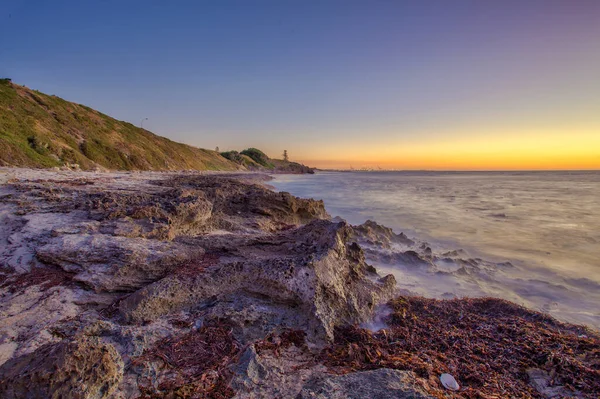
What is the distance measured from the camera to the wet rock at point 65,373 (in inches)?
75.9

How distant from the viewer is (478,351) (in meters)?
3.04

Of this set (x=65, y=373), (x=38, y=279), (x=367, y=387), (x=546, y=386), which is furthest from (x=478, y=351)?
(x=38, y=279)

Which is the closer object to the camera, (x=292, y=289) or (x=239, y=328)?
(x=239, y=328)

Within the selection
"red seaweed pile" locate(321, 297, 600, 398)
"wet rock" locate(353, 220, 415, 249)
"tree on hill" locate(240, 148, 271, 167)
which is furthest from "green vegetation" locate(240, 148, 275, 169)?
"red seaweed pile" locate(321, 297, 600, 398)

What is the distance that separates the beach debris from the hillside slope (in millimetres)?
21774

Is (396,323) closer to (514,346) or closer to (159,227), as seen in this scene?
(514,346)

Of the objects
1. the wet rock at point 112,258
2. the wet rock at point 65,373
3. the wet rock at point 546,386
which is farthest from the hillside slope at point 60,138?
the wet rock at point 546,386

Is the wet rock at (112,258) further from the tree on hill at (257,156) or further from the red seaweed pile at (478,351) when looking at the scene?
the tree on hill at (257,156)

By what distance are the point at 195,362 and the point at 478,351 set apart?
9.17 feet

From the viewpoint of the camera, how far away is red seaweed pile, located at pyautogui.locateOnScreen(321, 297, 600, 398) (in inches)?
101

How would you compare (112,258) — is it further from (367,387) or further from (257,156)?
(257,156)

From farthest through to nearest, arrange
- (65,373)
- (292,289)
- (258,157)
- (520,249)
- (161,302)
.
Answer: (258,157)
(520,249)
(292,289)
(161,302)
(65,373)

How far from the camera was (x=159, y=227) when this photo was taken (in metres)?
5.13

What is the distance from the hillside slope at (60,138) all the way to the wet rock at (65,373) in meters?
19.7
